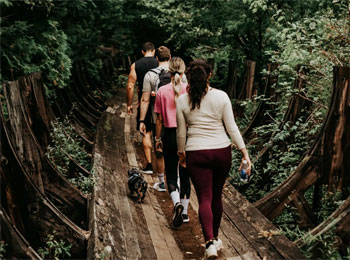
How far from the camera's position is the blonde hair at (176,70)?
678cm

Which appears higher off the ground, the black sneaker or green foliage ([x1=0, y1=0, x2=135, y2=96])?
green foliage ([x1=0, y1=0, x2=135, y2=96])

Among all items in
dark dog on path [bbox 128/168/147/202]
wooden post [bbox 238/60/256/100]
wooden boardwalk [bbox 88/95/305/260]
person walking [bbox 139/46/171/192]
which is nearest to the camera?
wooden boardwalk [bbox 88/95/305/260]

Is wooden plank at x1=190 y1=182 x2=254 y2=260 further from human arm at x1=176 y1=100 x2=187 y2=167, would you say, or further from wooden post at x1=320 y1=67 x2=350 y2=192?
human arm at x1=176 y1=100 x2=187 y2=167

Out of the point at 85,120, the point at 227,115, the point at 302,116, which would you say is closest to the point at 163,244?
the point at 227,115

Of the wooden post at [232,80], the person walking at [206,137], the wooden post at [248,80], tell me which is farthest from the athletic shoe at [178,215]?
the wooden post at [232,80]

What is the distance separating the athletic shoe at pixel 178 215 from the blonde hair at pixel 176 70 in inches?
59.4

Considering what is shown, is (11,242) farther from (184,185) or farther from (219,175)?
(184,185)

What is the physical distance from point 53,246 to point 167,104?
7.93ft

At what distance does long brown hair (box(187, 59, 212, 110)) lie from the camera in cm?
554

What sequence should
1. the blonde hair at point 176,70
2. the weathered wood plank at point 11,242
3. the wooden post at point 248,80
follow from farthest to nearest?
1. the wooden post at point 248,80
2. the blonde hair at point 176,70
3. the weathered wood plank at point 11,242

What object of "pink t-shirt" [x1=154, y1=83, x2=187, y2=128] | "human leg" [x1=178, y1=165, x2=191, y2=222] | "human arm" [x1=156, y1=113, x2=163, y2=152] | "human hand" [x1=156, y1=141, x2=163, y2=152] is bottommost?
"human leg" [x1=178, y1=165, x2=191, y2=222]

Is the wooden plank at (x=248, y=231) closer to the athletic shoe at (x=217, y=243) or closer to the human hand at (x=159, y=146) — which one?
the athletic shoe at (x=217, y=243)

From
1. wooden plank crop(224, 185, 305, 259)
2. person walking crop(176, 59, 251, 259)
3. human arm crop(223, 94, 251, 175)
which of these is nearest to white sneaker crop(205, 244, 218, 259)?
person walking crop(176, 59, 251, 259)

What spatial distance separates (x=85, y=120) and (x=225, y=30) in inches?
181
